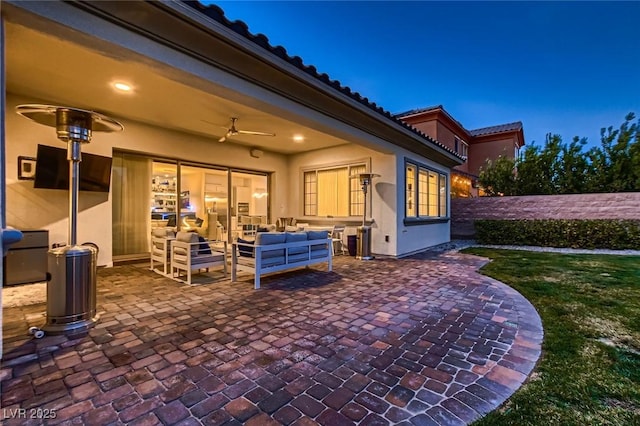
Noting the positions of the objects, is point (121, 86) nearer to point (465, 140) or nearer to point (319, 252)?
point (319, 252)

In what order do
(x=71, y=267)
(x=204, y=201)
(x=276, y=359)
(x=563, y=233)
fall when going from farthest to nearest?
(x=563, y=233)
(x=204, y=201)
(x=71, y=267)
(x=276, y=359)

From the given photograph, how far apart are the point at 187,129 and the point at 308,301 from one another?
5154 millimetres

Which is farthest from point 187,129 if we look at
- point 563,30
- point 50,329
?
point 563,30

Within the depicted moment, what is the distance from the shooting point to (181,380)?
2078 millimetres

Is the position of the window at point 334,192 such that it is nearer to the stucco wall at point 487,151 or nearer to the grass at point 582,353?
the grass at point 582,353

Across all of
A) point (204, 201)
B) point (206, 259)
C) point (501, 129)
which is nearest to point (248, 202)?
point (204, 201)

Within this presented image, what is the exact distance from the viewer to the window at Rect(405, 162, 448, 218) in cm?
830

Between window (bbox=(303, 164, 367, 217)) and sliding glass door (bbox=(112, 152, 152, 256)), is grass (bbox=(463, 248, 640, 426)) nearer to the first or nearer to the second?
window (bbox=(303, 164, 367, 217))

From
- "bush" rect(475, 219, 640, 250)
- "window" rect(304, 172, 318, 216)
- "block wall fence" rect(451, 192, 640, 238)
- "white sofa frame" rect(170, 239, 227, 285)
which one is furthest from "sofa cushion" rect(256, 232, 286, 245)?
"block wall fence" rect(451, 192, 640, 238)

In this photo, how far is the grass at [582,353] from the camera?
68.2 inches

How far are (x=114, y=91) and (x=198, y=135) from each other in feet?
8.98

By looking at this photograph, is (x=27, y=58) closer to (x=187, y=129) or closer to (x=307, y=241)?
(x=187, y=129)

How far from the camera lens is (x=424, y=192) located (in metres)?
9.22

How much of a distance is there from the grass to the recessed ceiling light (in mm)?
5598
